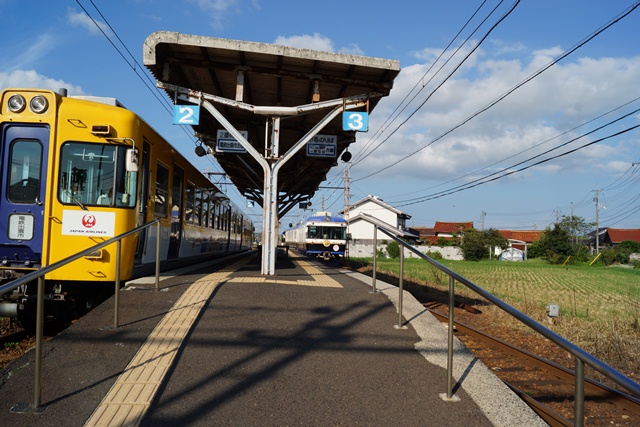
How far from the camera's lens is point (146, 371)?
15.0ft

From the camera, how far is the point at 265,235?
10.5 meters

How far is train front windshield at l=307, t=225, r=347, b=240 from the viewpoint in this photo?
101ft

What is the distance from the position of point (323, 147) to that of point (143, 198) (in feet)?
22.9

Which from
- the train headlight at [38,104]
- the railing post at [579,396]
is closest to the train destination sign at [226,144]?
the train headlight at [38,104]

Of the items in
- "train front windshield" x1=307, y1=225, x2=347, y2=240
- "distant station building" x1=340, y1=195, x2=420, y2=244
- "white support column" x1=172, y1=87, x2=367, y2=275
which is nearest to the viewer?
"white support column" x1=172, y1=87, x2=367, y2=275

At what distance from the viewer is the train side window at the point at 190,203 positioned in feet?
41.1

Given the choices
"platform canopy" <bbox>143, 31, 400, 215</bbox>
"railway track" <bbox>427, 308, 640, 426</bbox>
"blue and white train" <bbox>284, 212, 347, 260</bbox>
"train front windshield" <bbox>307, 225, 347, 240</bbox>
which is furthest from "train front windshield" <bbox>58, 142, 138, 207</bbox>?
"train front windshield" <bbox>307, 225, 347, 240</bbox>

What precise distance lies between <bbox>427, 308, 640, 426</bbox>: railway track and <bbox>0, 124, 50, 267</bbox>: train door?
254 inches

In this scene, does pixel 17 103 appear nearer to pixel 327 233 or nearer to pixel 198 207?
pixel 198 207

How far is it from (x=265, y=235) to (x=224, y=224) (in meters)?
10.2

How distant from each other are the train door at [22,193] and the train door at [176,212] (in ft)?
11.3

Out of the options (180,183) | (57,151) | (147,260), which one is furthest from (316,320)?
(180,183)

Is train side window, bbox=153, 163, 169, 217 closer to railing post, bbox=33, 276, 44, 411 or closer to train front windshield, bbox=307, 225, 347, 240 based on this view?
railing post, bbox=33, 276, 44, 411

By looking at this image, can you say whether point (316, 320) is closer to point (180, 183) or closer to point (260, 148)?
point (180, 183)
